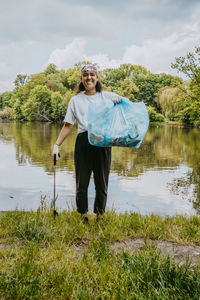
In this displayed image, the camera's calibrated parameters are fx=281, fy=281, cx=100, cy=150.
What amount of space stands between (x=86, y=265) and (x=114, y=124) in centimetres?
141

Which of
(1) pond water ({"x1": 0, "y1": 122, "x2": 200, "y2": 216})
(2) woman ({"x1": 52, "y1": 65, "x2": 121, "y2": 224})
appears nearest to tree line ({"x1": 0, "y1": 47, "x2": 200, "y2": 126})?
(1) pond water ({"x1": 0, "y1": 122, "x2": 200, "y2": 216})

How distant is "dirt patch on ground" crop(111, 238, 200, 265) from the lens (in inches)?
101

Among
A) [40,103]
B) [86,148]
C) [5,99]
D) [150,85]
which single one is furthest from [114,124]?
[5,99]

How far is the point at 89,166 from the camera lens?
3.34 meters

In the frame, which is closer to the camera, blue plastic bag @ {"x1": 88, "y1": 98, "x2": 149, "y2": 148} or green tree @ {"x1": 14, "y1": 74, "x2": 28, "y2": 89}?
blue plastic bag @ {"x1": 88, "y1": 98, "x2": 149, "y2": 148}

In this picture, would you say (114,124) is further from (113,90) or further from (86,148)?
(113,90)

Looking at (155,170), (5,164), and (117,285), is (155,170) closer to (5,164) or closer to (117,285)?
(5,164)

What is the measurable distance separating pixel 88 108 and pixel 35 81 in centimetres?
6756

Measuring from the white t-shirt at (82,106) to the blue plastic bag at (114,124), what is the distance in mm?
236

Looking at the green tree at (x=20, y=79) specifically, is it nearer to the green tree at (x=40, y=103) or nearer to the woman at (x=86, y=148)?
the green tree at (x=40, y=103)

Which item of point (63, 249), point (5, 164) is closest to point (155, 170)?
point (5, 164)

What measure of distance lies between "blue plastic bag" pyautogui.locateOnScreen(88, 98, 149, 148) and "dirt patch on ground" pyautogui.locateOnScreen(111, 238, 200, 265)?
3.34 ft

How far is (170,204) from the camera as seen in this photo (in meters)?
6.38

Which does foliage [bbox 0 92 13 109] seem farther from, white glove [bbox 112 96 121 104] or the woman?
white glove [bbox 112 96 121 104]
